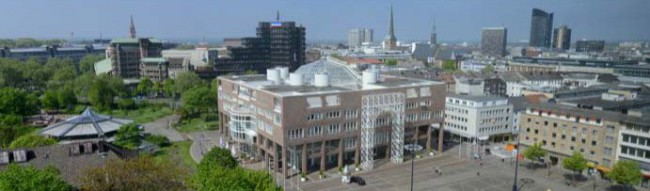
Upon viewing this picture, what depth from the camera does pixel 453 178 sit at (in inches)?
2410

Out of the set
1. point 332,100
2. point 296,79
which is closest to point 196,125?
point 296,79

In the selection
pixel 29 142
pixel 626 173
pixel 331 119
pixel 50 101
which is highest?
pixel 331 119

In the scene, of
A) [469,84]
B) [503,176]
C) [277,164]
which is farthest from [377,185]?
[469,84]

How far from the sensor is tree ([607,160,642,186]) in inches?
2061

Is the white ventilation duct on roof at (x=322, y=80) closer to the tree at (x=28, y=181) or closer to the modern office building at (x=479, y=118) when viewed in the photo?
the modern office building at (x=479, y=118)

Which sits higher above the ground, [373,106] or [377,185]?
[373,106]

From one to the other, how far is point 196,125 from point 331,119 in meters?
45.4

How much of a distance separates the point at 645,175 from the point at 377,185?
33951 mm

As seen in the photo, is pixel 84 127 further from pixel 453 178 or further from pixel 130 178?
pixel 453 178

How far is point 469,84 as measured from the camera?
370 feet

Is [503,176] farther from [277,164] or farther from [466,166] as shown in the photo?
[277,164]

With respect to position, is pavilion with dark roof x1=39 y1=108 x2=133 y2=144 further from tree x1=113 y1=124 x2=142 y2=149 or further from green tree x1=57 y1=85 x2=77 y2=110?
green tree x1=57 y1=85 x2=77 y2=110

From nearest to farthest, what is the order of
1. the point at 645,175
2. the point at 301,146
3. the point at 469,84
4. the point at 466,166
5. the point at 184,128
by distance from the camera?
the point at 645,175 < the point at 301,146 < the point at 466,166 < the point at 184,128 < the point at 469,84

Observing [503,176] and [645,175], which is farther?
[503,176]
